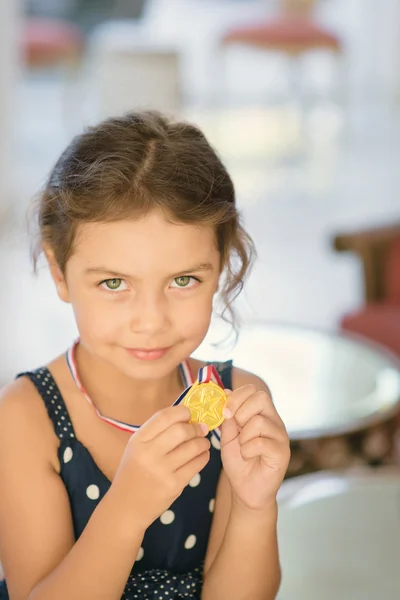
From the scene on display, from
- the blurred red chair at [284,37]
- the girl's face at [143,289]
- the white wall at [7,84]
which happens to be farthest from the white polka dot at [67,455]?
the blurred red chair at [284,37]

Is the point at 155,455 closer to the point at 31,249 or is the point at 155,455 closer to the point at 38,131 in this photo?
the point at 31,249

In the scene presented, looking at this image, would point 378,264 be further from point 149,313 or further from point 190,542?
point 149,313

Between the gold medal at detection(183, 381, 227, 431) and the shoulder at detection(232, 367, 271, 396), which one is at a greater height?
the gold medal at detection(183, 381, 227, 431)

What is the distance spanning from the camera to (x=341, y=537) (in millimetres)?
1407

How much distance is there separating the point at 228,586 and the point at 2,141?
365 centimetres

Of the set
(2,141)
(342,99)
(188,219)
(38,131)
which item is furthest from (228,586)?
(342,99)

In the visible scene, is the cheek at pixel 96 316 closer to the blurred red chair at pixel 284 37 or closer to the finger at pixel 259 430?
the finger at pixel 259 430

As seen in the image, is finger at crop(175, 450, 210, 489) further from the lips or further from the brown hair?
the brown hair

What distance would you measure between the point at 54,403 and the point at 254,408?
23cm

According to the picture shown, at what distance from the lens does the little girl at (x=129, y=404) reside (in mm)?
896

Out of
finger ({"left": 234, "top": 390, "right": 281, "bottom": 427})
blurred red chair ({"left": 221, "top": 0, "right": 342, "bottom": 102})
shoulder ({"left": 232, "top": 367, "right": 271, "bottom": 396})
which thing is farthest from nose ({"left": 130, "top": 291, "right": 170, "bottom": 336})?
blurred red chair ({"left": 221, "top": 0, "right": 342, "bottom": 102})

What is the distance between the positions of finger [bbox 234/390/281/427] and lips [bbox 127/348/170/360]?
0.10 metres

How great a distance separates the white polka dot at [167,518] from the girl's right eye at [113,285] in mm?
286

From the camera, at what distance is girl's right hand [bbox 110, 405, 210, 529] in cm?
86
